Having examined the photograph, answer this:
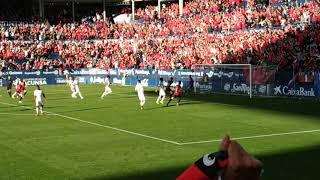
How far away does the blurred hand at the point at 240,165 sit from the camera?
2801 millimetres

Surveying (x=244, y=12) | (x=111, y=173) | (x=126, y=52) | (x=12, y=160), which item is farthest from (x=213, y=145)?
(x=126, y=52)

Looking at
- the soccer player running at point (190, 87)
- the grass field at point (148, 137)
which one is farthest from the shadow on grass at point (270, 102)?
the soccer player running at point (190, 87)

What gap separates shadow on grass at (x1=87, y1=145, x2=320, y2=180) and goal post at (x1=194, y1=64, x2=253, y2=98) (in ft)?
82.1

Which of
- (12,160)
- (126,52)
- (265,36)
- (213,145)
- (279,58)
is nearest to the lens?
(12,160)

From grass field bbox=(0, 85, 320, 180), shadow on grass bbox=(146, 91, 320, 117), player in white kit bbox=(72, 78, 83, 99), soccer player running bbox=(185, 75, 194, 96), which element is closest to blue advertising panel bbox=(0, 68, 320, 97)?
soccer player running bbox=(185, 75, 194, 96)

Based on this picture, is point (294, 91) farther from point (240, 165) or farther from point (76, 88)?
point (240, 165)

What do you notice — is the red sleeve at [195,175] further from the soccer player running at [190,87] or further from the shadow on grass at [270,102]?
the soccer player running at [190,87]

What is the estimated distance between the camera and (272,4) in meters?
54.4

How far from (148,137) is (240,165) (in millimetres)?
19552

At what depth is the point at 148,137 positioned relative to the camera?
22.3 m

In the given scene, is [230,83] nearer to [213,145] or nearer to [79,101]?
[79,101]

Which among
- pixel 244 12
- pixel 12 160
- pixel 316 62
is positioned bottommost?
pixel 12 160

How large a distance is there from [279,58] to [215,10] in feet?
69.5

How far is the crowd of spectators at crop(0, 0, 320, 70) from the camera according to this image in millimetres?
45375
